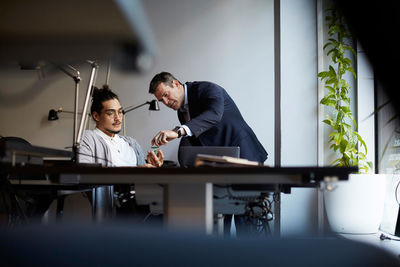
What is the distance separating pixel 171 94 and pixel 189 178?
2.16 m

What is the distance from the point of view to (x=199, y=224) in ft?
3.22

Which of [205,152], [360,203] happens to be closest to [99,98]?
[205,152]

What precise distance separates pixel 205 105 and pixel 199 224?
2037mm

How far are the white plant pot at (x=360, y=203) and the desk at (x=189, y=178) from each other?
256cm

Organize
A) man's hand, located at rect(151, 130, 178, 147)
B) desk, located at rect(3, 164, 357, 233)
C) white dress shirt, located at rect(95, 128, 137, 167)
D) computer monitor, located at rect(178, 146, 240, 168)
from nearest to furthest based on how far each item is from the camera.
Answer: desk, located at rect(3, 164, 357, 233)
man's hand, located at rect(151, 130, 178, 147)
computer monitor, located at rect(178, 146, 240, 168)
white dress shirt, located at rect(95, 128, 137, 167)

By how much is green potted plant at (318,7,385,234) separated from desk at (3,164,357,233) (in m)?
2.33

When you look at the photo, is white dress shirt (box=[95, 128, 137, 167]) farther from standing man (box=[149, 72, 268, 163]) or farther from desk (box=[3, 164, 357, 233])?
desk (box=[3, 164, 357, 233])

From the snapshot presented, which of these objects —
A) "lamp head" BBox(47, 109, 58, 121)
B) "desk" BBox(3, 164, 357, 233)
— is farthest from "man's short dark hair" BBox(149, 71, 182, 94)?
"desk" BBox(3, 164, 357, 233)

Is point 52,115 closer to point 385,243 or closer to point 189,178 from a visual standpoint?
point 189,178

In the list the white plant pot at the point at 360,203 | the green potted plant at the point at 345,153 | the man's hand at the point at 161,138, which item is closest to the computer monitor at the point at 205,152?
the man's hand at the point at 161,138

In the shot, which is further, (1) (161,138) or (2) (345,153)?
(2) (345,153)

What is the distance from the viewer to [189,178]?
0.95 meters

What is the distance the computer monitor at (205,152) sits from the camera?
211 cm

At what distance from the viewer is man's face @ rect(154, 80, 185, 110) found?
3062mm
